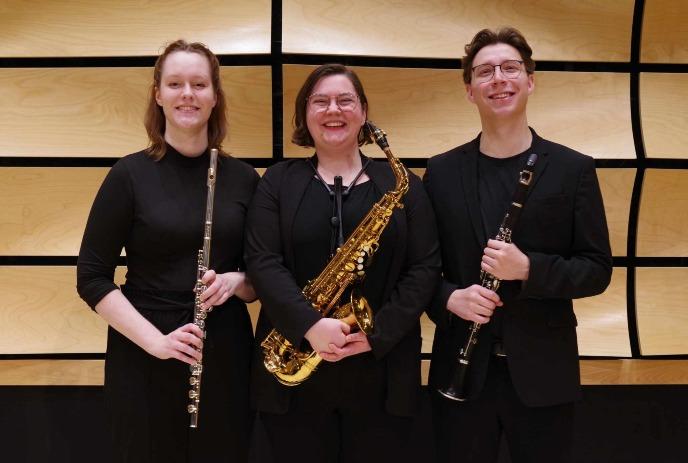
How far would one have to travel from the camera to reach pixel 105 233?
2023mm

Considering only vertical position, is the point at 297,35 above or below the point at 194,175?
above

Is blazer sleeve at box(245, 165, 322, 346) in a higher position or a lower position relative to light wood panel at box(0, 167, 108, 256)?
lower

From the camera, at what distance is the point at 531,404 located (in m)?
1.97

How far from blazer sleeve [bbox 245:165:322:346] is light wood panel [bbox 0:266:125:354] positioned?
120 cm

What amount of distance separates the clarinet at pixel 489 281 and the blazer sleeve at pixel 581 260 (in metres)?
0.11

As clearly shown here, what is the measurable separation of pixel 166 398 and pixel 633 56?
8.37ft

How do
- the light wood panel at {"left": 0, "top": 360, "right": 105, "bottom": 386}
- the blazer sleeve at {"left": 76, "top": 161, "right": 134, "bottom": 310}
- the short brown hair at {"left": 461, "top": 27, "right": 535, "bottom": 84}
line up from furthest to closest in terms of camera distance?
the light wood panel at {"left": 0, "top": 360, "right": 105, "bottom": 386}
the short brown hair at {"left": 461, "top": 27, "right": 535, "bottom": 84}
the blazer sleeve at {"left": 76, "top": 161, "right": 134, "bottom": 310}

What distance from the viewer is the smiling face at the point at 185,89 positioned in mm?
2086

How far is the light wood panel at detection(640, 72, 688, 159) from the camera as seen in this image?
118 inches

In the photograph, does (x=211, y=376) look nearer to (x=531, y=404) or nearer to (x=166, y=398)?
(x=166, y=398)

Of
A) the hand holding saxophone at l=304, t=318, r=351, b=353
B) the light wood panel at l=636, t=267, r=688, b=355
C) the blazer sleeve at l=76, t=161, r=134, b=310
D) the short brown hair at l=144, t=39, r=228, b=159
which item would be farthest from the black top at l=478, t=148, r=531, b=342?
the light wood panel at l=636, t=267, r=688, b=355

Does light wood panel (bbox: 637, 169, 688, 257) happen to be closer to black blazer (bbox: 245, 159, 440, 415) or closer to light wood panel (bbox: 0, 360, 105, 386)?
black blazer (bbox: 245, 159, 440, 415)

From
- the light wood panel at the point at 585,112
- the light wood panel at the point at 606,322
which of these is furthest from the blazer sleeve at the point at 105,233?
the light wood panel at the point at 606,322

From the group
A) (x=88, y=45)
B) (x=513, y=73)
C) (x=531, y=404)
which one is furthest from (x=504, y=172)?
(x=88, y=45)
